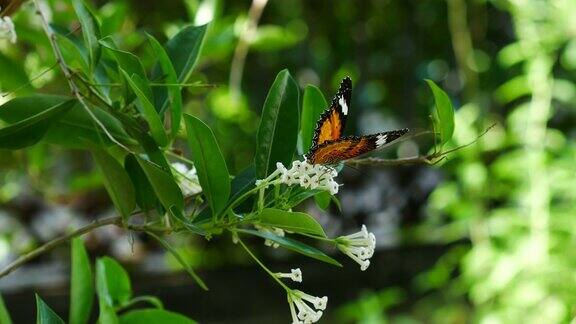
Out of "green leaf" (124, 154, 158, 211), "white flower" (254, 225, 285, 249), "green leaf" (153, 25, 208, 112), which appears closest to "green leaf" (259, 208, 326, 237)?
"white flower" (254, 225, 285, 249)

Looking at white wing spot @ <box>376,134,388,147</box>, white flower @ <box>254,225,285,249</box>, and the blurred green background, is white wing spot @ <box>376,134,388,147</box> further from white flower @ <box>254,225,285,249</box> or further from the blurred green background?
the blurred green background

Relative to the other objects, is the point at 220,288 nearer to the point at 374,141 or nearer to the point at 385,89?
the point at 385,89

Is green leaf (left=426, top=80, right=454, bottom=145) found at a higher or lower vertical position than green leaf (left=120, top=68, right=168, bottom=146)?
lower

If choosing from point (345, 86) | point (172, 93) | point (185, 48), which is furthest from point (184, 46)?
point (345, 86)

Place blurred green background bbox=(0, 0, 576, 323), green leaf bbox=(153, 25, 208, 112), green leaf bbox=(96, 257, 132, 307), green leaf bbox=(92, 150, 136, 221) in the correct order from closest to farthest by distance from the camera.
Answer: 1. green leaf bbox=(92, 150, 136, 221)
2. green leaf bbox=(153, 25, 208, 112)
3. green leaf bbox=(96, 257, 132, 307)
4. blurred green background bbox=(0, 0, 576, 323)

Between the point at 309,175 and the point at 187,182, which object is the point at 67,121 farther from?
the point at 309,175

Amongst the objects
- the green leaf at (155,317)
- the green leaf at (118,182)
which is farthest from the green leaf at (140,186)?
the green leaf at (155,317)

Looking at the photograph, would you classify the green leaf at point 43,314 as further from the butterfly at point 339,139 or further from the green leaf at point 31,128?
the butterfly at point 339,139
